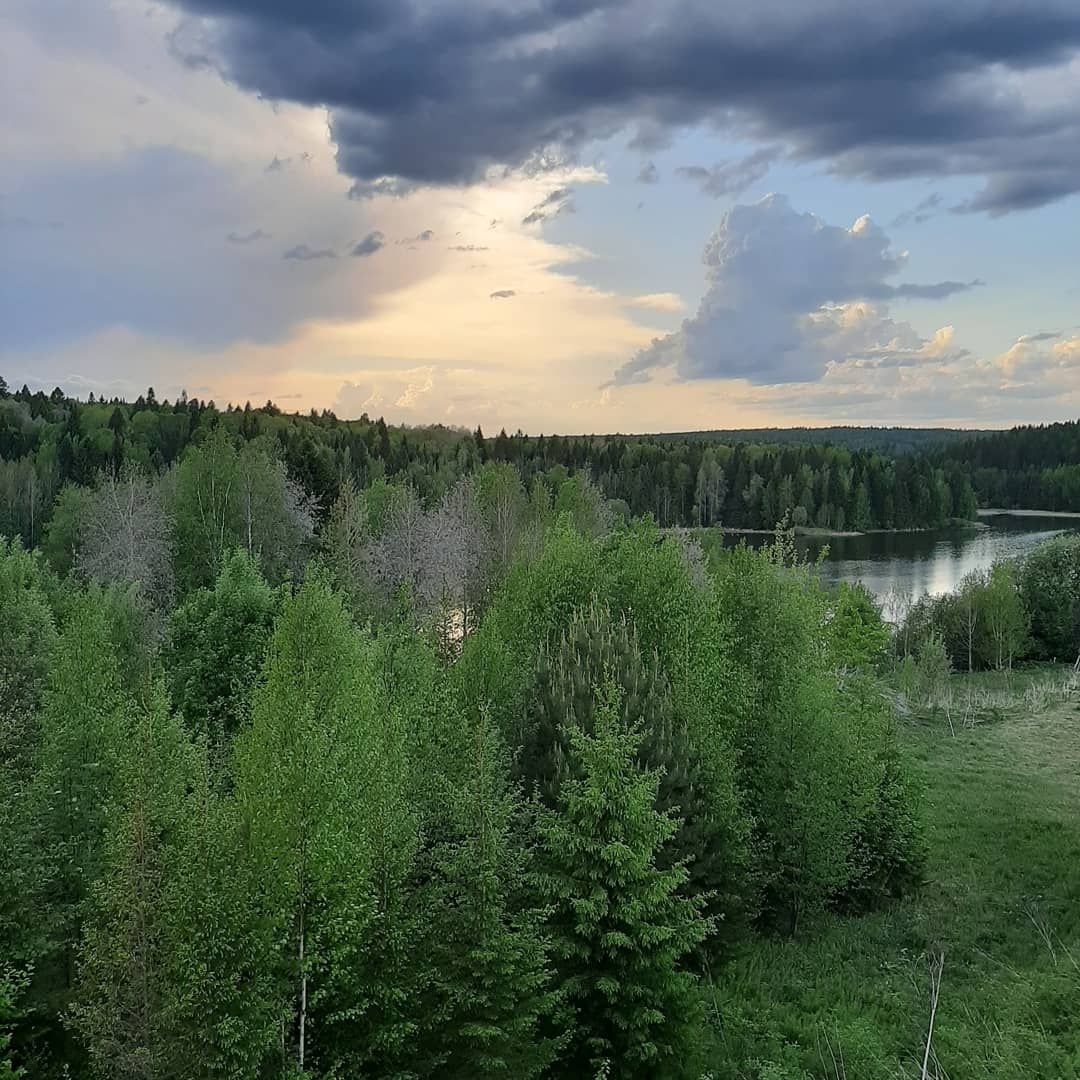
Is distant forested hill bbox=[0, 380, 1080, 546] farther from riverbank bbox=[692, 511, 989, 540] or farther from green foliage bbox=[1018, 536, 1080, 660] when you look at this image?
green foliage bbox=[1018, 536, 1080, 660]

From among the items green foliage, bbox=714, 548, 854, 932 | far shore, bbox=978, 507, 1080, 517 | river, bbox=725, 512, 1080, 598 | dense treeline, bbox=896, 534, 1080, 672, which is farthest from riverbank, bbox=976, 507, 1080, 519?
green foliage, bbox=714, 548, 854, 932

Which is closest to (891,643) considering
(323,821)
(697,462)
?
(323,821)

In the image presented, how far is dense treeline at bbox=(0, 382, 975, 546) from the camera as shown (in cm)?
12427

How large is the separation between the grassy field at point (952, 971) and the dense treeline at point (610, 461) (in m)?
86.2

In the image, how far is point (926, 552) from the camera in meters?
128

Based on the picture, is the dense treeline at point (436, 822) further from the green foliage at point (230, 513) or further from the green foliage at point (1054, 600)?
the green foliage at point (1054, 600)

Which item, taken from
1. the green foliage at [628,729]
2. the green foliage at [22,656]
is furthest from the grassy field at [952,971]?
the green foliage at [22,656]

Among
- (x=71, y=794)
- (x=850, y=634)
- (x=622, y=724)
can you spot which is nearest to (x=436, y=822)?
(x=622, y=724)

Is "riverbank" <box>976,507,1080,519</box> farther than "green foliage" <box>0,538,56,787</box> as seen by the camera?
Yes

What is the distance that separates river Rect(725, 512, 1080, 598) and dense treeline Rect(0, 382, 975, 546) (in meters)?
7.85

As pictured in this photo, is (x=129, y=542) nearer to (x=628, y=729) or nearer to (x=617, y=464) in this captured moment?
(x=628, y=729)

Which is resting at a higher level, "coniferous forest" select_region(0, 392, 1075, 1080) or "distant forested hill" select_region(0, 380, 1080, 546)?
"distant forested hill" select_region(0, 380, 1080, 546)

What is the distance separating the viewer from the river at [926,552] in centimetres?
9950

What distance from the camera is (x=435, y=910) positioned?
609 inches
